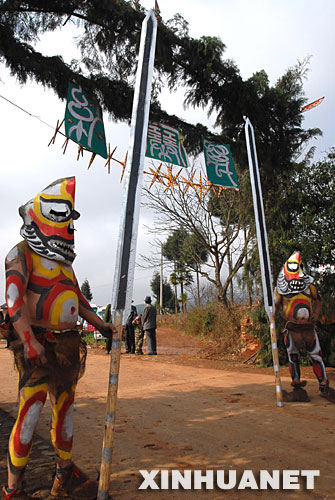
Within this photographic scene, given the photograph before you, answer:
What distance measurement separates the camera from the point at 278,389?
16.1ft

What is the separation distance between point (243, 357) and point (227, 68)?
7.44 meters

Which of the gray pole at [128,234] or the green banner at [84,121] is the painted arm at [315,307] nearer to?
the gray pole at [128,234]

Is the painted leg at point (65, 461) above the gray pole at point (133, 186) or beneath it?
beneath

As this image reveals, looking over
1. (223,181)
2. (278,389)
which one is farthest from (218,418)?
(223,181)

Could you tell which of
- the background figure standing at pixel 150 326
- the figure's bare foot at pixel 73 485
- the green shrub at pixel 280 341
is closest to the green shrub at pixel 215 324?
the background figure standing at pixel 150 326

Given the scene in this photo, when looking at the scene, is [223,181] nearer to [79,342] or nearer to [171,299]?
[79,342]

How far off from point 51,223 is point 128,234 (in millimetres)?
Answer: 542

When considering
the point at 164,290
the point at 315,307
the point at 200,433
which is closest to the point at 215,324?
the point at 315,307

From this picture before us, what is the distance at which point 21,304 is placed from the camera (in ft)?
8.44

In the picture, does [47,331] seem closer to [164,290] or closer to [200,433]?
[200,433]

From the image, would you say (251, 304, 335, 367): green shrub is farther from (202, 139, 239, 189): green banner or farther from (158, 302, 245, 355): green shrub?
(158, 302, 245, 355): green shrub

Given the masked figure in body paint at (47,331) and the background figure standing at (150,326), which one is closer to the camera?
the masked figure in body paint at (47,331)

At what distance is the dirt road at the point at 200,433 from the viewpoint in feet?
9.37

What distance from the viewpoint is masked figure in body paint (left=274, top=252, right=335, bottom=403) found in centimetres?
541
